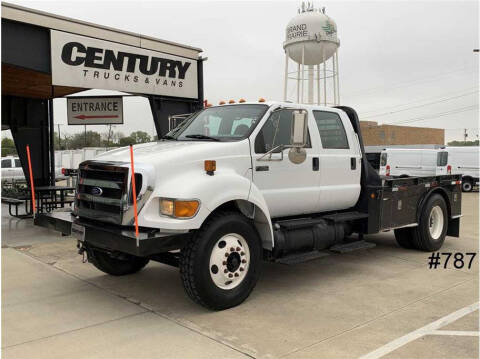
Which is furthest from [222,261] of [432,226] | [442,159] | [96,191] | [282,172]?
[442,159]

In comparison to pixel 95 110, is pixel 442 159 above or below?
below

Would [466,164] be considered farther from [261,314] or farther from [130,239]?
[130,239]

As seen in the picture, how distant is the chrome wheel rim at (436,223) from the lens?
308 inches

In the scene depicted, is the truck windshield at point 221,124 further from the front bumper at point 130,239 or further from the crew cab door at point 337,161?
the front bumper at point 130,239

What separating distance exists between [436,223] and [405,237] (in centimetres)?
62

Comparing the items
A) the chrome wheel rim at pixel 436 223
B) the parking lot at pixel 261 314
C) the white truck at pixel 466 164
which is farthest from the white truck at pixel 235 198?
the white truck at pixel 466 164

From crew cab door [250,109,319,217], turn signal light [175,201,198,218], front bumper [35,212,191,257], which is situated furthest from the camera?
crew cab door [250,109,319,217]

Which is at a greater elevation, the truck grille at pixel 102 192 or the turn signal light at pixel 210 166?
the turn signal light at pixel 210 166

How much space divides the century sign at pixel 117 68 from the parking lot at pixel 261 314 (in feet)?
12.6

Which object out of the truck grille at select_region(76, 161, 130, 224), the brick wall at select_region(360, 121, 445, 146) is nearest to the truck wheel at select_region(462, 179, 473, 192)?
the truck grille at select_region(76, 161, 130, 224)

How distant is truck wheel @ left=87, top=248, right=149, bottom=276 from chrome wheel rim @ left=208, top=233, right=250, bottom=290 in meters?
1.50

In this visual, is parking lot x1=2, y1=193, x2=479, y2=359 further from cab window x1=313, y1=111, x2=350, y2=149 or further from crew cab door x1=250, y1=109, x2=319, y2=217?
cab window x1=313, y1=111, x2=350, y2=149

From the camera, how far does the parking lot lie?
3836mm

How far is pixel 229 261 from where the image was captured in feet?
15.7
